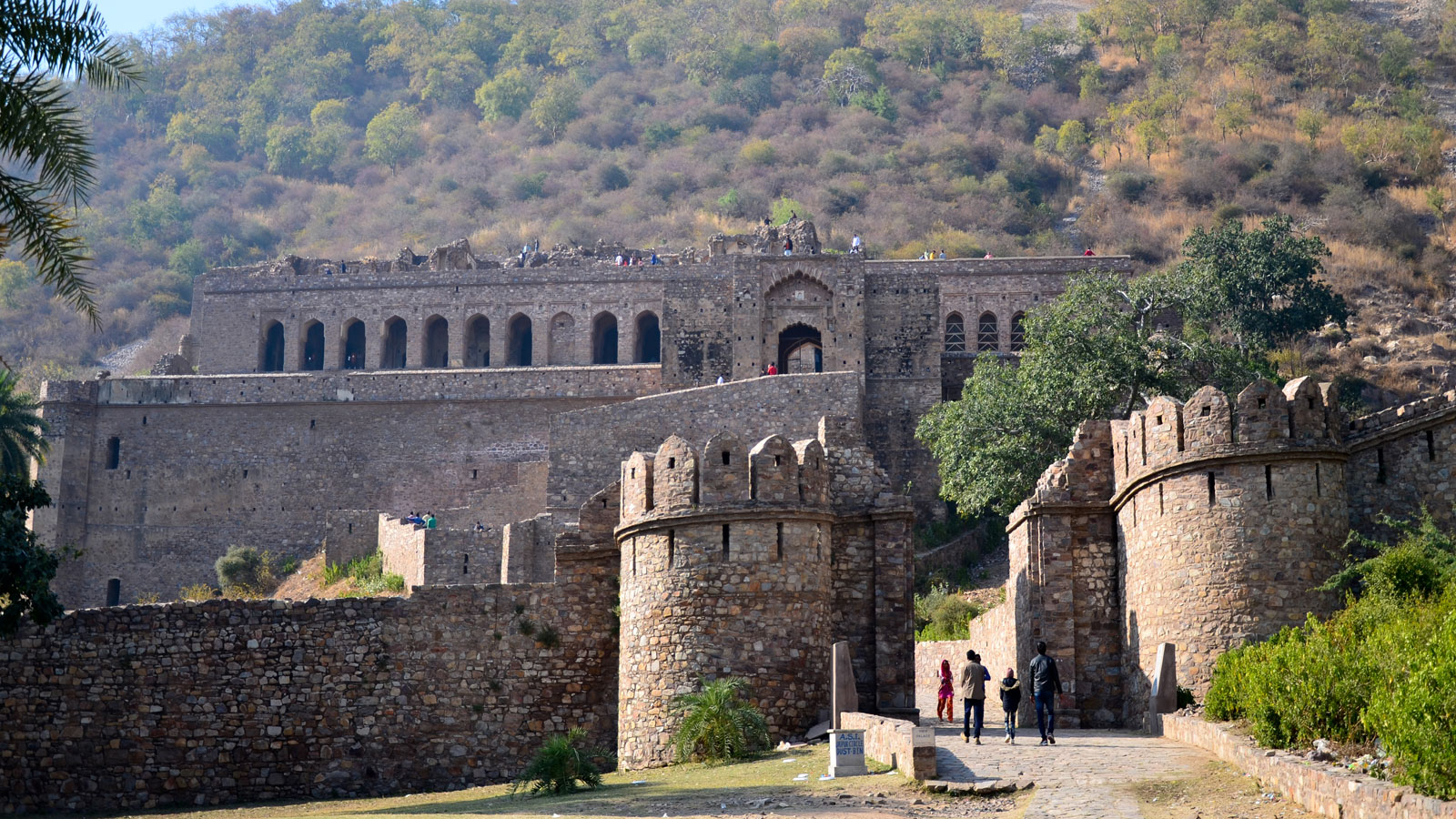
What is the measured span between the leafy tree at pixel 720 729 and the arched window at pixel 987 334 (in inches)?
1341

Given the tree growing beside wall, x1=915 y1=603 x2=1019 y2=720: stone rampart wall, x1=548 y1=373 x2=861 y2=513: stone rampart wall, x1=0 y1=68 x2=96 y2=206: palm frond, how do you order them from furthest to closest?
x1=548 y1=373 x2=861 y2=513: stone rampart wall
the tree growing beside wall
x1=915 y1=603 x2=1019 y2=720: stone rampart wall
x1=0 y1=68 x2=96 y2=206: palm frond

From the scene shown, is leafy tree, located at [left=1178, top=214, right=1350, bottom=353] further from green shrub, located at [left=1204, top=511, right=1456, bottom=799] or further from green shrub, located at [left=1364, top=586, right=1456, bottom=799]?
green shrub, located at [left=1364, top=586, right=1456, bottom=799]

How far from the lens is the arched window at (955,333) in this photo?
181ft

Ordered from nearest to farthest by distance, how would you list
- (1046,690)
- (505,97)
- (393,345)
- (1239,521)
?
(1046,690), (1239,521), (393,345), (505,97)

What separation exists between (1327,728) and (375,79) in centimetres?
12574

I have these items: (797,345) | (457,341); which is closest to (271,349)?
(457,341)

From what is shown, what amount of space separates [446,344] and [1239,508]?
4074 centimetres

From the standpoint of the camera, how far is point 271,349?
197 ft

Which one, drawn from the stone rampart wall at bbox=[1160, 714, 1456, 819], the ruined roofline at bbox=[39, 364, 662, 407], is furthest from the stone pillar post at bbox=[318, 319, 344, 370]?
the stone rampart wall at bbox=[1160, 714, 1456, 819]

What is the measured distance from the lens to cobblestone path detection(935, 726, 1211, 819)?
1648cm

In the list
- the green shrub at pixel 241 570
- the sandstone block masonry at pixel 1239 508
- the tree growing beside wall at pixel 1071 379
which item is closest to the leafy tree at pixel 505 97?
the green shrub at pixel 241 570

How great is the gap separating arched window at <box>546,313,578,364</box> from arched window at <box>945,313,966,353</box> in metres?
11.8

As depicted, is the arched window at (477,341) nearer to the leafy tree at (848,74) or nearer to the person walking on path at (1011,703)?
the person walking on path at (1011,703)

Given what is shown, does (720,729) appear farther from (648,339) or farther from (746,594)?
(648,339)
